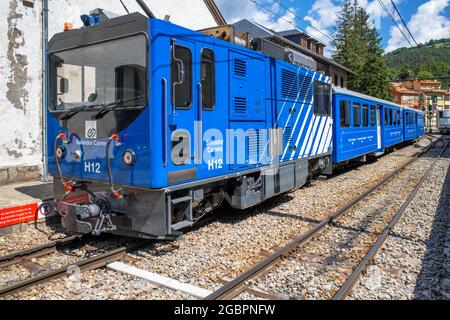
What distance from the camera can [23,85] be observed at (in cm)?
1022

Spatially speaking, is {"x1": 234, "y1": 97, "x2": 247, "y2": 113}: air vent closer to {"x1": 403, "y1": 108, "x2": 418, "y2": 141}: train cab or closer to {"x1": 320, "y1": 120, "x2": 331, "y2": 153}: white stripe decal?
{"x1": 320, "y1": 120, "x2": 331, "y2": 153}: white stripe decal

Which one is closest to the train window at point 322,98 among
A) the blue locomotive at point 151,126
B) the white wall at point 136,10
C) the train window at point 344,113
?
the train window at point 344,113

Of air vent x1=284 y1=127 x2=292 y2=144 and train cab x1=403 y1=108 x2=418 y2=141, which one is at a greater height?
train cab x1=403 y1=108 x2=418 y2=141

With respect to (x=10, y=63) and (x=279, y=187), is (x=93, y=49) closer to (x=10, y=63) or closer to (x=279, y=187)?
(x=279, y=187)

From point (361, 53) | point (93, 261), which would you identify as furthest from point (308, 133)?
point (361, 53)

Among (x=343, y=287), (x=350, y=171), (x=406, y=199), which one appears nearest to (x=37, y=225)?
(x=343, y=287)

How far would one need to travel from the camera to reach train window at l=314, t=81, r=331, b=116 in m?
10.5

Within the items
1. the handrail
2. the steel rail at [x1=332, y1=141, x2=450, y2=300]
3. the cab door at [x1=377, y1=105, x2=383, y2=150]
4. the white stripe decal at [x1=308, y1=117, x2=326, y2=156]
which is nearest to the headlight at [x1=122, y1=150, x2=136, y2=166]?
the handrail

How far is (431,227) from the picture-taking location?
7.10 m

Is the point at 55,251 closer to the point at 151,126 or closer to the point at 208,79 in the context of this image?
the point at 151,126

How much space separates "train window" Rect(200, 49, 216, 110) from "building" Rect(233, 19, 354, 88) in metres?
28.2
